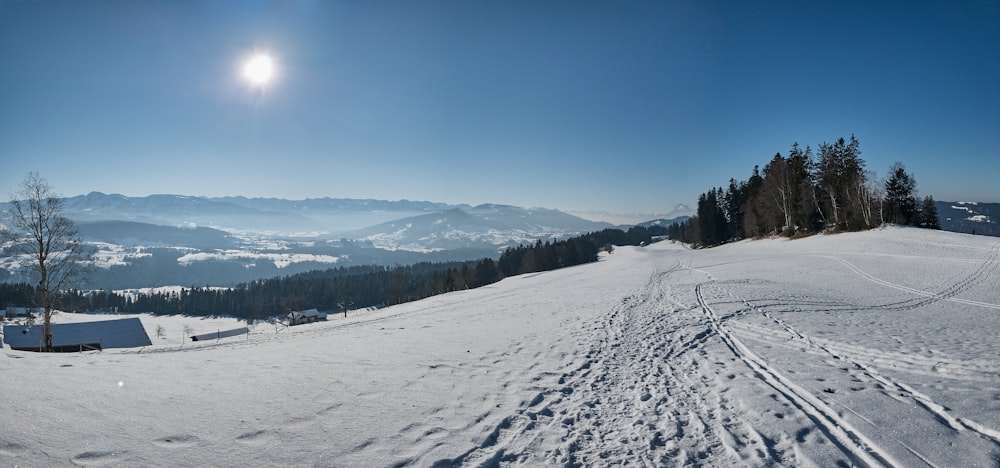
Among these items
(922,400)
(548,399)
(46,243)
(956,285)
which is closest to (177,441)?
(548,399)

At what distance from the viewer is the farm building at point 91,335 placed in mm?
40469

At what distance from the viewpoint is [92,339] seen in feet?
151

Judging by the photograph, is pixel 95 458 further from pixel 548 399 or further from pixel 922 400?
pixel 922 400

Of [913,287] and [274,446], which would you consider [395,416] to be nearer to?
[274,446]

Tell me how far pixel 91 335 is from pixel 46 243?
43429 millimetres

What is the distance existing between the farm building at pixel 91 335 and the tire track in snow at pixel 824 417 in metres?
60.2

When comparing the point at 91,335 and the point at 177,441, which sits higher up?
the point at 177,441

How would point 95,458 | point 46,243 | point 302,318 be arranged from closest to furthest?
1. point 95,458
2. point 46,243
3. point 302,318

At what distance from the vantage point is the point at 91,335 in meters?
47.1

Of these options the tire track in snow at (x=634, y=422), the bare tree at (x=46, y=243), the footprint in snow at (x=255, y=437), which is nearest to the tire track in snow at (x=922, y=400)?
the tire track in snow at (x=634, y=422)

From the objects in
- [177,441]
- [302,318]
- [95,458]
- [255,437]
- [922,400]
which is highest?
[95,458]

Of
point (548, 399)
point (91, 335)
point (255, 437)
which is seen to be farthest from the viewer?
point (91, 335)

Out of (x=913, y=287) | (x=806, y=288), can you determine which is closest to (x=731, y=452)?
(x=806, y=288)

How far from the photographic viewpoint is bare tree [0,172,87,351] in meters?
17.4
